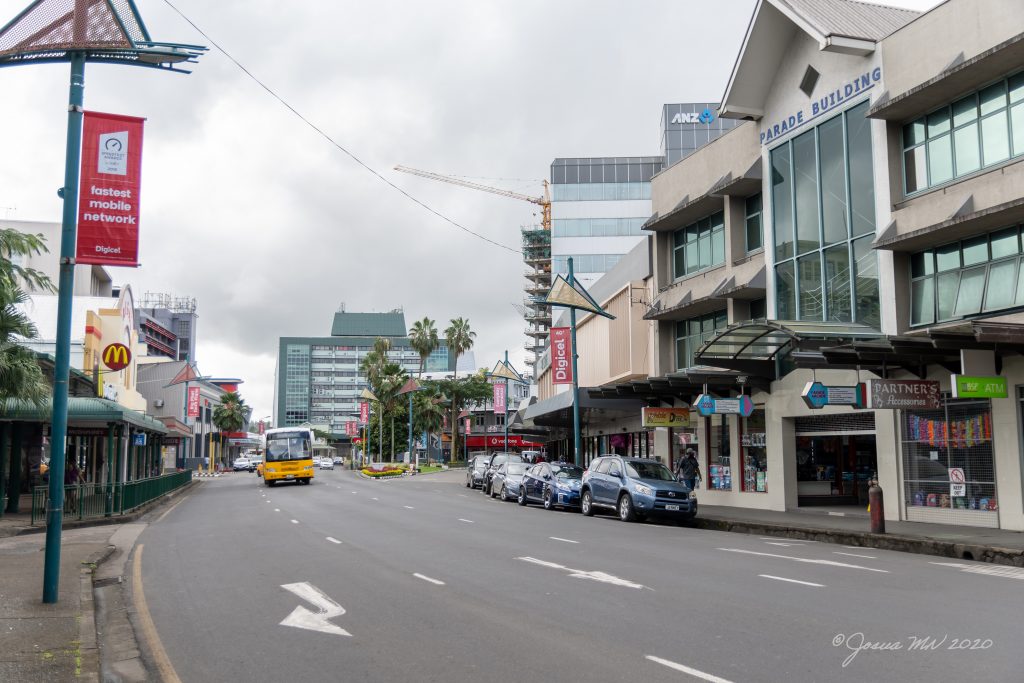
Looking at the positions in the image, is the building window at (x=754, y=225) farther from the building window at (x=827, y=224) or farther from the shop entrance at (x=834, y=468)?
the shop entrance at (x=834, y=468)

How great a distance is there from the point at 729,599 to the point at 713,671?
143 inches

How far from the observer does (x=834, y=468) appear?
91.5 feet

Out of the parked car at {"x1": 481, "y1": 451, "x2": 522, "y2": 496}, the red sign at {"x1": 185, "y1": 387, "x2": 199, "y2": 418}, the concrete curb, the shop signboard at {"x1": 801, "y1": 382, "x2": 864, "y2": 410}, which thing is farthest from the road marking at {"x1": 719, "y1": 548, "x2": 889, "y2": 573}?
→ the red sign at {"x1": 185, "y1": 387, "x2": 199, "y2": 418}

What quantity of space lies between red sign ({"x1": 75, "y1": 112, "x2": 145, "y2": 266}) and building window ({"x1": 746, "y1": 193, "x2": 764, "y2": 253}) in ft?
68.8

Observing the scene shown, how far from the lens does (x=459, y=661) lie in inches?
305

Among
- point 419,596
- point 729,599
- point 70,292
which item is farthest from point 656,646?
point 70,292

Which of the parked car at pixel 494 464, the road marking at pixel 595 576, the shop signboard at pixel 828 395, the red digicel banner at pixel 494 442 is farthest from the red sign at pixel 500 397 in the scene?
the road marking at pixel 595 576

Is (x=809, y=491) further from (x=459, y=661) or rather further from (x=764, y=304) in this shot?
(x=459, y=661)

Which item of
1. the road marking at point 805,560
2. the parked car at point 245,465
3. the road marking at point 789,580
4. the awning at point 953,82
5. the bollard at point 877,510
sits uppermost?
the awning at point 953,82

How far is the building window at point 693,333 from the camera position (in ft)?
101

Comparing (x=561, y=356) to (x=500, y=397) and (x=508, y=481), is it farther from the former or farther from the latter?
(x=500, y=397)

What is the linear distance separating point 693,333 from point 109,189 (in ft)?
80.7

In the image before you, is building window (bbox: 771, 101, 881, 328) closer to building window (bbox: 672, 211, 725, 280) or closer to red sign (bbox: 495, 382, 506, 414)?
building window (bbox: 672, 211, 725, 280)

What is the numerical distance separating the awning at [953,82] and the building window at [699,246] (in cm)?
885
